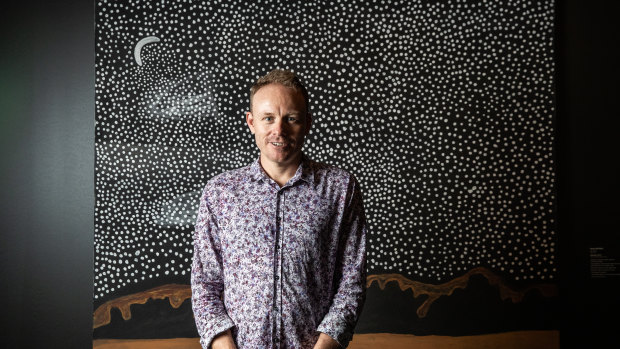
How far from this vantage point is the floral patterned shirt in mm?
1326

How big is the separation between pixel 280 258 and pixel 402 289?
1.45 m

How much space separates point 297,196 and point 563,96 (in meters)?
2.17

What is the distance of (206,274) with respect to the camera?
4.59 feet

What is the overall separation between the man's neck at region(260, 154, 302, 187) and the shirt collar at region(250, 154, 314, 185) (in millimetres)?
18

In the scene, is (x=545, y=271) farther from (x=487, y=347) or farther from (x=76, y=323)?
(x=76, y=323)

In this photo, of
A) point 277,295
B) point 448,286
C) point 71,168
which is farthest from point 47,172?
point 448,286

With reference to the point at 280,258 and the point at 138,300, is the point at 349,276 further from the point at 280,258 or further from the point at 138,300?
the point at 138,300

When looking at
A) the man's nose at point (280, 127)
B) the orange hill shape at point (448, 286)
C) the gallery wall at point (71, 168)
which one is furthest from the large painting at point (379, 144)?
the man's nose at point (280, 127)

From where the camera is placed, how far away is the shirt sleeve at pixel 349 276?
1.31 m

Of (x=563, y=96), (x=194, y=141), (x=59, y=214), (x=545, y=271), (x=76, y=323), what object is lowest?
(x=76, y=323)

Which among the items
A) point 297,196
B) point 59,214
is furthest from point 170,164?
point 297,196

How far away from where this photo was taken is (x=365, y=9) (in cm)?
262

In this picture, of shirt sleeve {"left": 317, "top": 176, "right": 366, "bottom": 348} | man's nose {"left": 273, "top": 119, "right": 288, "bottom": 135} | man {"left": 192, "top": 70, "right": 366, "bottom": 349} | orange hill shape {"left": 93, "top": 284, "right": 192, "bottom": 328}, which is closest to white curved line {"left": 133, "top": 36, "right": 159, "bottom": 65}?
orange hill shape {"left": 93, "top": 284, "right": 192, "bottom": 328}

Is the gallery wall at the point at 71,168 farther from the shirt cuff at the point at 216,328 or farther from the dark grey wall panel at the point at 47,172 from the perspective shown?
the shirt cuff at the point at 216,328
